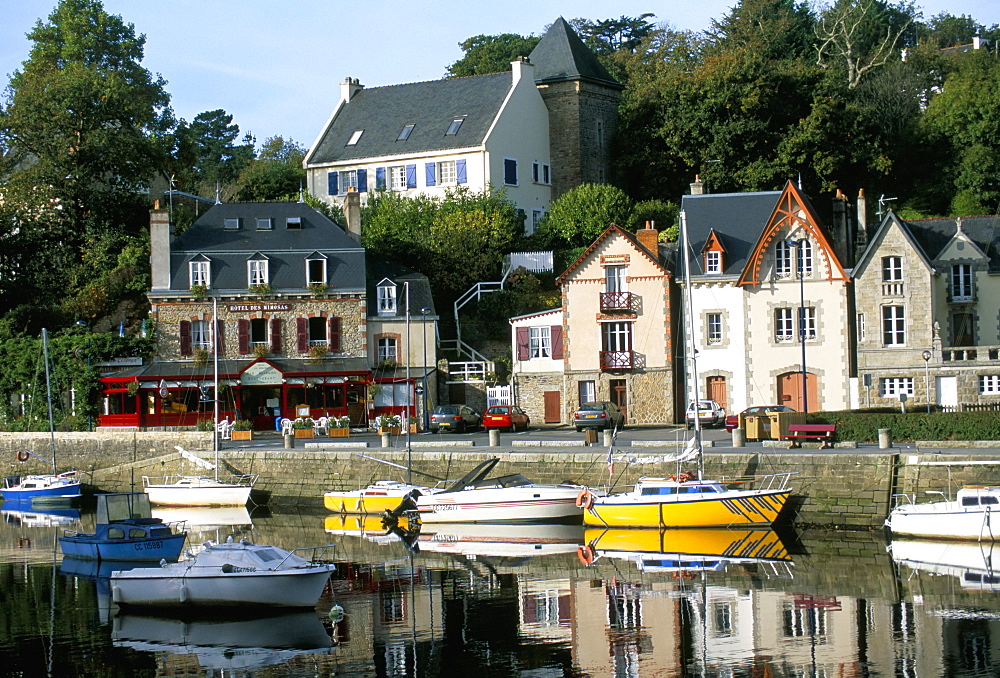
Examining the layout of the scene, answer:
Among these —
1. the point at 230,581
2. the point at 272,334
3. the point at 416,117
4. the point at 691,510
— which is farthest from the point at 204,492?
the point at 416,117

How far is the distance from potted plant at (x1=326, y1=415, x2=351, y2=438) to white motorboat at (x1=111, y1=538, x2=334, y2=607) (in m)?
21.4

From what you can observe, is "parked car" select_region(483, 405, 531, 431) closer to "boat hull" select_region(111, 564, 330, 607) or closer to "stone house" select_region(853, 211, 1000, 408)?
"stone house" select_region(853, 211, 1000, 408)

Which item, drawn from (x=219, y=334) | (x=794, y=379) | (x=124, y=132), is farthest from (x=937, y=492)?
(x=124, y=132)

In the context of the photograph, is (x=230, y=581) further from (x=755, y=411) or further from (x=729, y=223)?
(x=729, y=223)

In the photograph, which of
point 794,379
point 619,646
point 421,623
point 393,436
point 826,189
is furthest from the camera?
point 826,189

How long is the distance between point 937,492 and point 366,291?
2911 centimetres

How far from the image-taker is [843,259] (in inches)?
1976

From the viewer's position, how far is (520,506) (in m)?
37.0

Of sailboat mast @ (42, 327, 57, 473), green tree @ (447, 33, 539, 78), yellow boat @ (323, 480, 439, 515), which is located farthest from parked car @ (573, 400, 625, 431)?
green tree @ (447, 33, 539, 78)

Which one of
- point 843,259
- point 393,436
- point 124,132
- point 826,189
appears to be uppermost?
point 124,132

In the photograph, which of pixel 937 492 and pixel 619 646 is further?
pixel 937 492

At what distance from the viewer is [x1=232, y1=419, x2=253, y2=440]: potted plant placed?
49.5 meters

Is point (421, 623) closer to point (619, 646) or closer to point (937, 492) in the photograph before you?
point (619, 646)

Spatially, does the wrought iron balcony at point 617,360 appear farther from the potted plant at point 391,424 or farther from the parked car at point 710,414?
the potted plant at point 391,424
